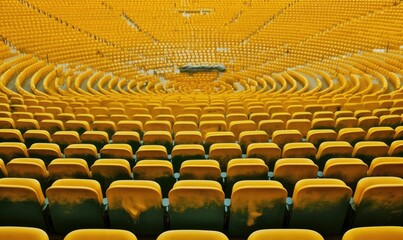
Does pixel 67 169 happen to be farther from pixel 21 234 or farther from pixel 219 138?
pixel 219 138

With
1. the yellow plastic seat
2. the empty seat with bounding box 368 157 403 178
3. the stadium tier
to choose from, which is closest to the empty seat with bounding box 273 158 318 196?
the stadium tier

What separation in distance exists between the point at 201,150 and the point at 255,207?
0.91m

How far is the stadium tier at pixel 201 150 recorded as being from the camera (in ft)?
5.60

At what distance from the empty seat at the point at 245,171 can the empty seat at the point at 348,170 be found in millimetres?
432

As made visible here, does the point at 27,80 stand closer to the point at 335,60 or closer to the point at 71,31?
the point at 71,31

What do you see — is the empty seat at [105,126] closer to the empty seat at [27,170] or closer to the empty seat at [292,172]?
the empty seat at [27,170]

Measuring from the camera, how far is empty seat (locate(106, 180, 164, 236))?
66.9 inches

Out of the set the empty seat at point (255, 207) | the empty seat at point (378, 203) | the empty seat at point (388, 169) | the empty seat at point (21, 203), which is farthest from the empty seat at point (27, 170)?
the empty seat at point (388, 169)

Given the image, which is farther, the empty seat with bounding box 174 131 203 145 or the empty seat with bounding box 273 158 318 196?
the empty seat with bounding box 174 131 203 145

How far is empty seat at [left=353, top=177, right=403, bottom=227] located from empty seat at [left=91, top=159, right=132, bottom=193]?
150 centimetres

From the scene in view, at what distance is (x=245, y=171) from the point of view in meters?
2.14

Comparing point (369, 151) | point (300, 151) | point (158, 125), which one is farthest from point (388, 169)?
point (158, 125)

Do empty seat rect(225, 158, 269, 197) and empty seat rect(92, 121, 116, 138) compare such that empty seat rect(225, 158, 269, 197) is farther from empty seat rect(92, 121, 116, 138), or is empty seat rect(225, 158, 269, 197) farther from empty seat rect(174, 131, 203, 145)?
empty seat rect(92, 121, 116, 138)

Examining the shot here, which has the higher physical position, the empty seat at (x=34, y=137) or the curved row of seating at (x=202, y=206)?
the empty seat at (x=34, y=137)
